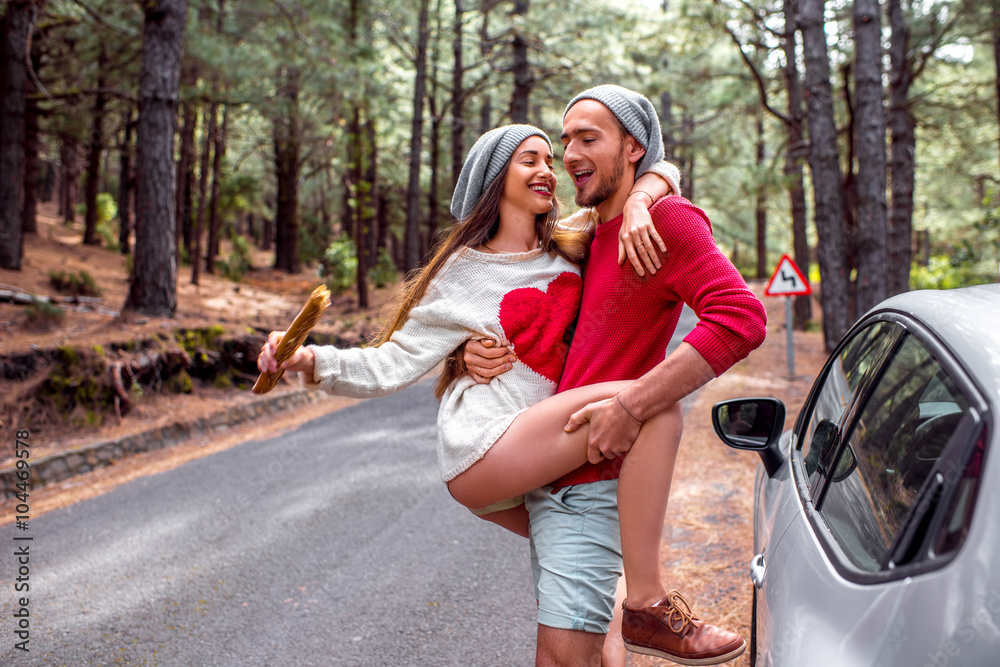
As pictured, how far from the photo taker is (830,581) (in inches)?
54.1

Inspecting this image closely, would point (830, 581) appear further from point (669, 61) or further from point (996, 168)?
point (996, 168)

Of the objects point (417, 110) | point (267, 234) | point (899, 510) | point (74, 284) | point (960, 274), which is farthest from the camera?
point (267, 234)

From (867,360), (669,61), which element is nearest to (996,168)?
(669,61)

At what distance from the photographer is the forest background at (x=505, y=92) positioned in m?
10.1

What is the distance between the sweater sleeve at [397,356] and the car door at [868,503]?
1192mm

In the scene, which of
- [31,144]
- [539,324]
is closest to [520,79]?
[31,144]

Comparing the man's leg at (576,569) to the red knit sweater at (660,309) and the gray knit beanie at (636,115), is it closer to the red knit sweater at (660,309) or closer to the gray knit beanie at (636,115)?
the red knit sweater at (660,309)

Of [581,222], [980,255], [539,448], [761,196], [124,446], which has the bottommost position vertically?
[124,446]

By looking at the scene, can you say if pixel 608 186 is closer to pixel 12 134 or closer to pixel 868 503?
pixel 868 503

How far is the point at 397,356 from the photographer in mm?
2352

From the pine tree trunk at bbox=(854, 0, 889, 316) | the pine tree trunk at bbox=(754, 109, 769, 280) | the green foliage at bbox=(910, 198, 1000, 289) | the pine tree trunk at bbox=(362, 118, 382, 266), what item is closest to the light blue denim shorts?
the pine tree trunk at bbox=(854, 0, 889, 316)

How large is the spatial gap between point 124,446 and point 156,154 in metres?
4.66

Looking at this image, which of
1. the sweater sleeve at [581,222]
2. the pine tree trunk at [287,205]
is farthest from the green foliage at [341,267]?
the sweater sleeve at [581,222]

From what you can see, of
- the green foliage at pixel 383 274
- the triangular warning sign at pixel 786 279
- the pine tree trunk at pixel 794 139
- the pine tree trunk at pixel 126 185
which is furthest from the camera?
the green foliage at pixel 383 274
